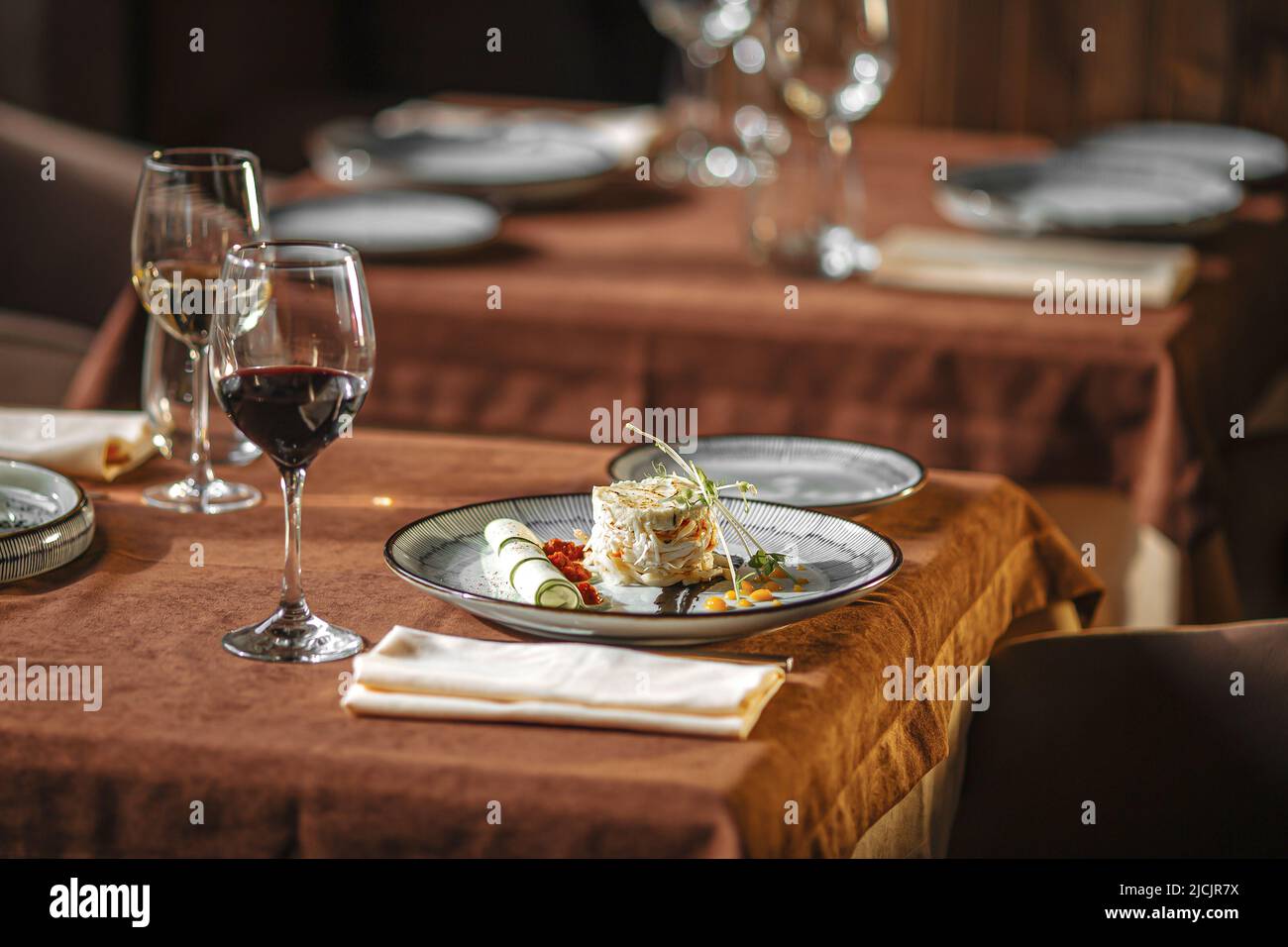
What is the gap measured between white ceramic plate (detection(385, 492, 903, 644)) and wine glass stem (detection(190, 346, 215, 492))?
264mm

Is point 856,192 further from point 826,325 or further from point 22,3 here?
point 22,3

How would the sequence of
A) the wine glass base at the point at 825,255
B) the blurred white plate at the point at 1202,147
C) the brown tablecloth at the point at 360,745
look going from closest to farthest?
the brown tablecloth at the point at 360,745 → the wine glass base at the point at 825,255 → the blurred white plate at the point at 1202,147

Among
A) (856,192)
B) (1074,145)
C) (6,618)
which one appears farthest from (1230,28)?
(6,618)

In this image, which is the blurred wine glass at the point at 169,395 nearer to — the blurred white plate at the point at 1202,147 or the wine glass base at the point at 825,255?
the wine glass base at the point at 825,255

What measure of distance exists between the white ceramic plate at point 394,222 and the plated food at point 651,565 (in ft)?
3.26

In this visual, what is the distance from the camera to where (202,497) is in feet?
4.01

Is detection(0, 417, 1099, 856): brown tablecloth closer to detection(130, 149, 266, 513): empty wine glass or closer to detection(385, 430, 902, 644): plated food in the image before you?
detection(385, 430, 902, 644): plated food

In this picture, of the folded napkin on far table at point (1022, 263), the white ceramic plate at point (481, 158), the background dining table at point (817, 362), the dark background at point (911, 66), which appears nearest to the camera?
the background dining table at point (817, 362)

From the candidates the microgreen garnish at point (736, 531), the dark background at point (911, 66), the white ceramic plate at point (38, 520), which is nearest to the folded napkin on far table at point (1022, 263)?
the microgreen garnish at point (736, 531)

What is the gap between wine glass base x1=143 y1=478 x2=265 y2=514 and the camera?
3.97ft

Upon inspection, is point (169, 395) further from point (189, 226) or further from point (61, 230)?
point (61, 230)

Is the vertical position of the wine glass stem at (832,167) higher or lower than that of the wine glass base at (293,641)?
higher

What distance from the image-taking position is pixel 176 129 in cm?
404

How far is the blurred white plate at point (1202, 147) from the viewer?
243 centimetres
